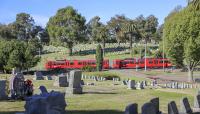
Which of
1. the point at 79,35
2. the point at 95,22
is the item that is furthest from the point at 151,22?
the point at 79,35

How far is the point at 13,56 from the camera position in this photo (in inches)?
2795

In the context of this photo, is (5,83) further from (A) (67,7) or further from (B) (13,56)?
(A) (67,7)

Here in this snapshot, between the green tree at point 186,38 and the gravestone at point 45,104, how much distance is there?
41.0m

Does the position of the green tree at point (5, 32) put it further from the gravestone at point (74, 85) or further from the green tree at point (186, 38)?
the gravestone at point (74, 85)

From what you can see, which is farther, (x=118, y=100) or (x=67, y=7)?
(x=67, y=7)

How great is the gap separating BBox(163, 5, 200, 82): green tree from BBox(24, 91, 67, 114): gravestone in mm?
40960

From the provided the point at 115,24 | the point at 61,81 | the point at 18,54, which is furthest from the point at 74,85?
the point at 115,24

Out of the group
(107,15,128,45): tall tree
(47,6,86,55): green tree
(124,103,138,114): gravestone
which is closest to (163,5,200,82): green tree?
(124,103,138,114): gravestone

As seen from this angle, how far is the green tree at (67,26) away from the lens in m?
116

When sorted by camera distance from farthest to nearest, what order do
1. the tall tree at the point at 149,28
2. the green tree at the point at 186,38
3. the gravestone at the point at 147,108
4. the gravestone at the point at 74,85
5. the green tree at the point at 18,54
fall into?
1. the tall tree at the point at 149,28
2. the green tree at the point at 18,54
3. the green tree at the point at 186,38
4. the gravestone at the point at 74,85
5. the gravestone at the point at 147,108

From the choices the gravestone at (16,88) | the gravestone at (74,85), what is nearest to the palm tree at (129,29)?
the gravestone at (74,85)

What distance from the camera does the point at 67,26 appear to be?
118m

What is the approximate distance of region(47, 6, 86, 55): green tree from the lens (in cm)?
11600

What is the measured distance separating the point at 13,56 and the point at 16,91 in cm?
4290
